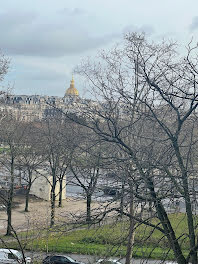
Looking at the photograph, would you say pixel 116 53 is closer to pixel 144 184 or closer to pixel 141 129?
pixel 141 129

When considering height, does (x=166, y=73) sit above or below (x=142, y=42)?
below

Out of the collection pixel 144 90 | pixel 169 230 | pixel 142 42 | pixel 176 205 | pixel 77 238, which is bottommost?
pixel 77 238

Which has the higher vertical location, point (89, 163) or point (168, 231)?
point (89, 163)

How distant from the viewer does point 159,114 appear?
27.8 ft

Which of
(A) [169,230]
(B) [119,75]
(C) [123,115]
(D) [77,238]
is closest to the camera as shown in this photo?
(A) [169,230]

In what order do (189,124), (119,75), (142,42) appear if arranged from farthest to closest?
(119,75), (189,124), (142,42)

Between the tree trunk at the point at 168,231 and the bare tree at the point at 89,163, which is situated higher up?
the bare tree at the point at 89,163

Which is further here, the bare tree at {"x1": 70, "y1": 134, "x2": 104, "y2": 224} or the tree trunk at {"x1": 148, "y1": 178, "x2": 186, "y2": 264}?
the bare tree at {"x1": 70, "y1": 134, "x2": 104, "y2": 224}

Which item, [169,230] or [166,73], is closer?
[169,230]

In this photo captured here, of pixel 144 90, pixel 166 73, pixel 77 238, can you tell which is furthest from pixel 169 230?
pixel 77 238

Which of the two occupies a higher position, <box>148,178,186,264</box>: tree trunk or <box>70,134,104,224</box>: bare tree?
<box>70,134,104,224</box>: bare tree

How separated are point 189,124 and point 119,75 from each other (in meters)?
1.99

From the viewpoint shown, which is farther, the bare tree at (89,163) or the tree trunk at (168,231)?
the bare tree at (89,163)

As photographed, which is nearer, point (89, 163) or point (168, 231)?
point (168, 231)
